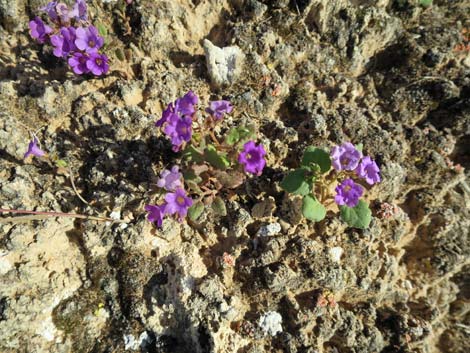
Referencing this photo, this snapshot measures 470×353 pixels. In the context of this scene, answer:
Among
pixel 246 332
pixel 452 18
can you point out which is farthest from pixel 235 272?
pixel 452 18

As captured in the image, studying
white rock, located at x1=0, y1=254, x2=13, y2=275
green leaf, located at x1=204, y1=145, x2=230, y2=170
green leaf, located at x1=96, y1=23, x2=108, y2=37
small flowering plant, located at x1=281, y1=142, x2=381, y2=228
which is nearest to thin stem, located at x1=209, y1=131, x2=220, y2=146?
green leaf, located at x1=204, y1=145, x2=230, y2=170

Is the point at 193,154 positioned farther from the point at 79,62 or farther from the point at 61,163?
the point at 79,62

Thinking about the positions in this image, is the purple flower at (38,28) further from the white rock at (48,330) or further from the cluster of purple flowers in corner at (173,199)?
the white rock at (48,330)

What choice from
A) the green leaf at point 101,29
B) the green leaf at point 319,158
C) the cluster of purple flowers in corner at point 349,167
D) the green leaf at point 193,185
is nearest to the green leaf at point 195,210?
the green leaf at point 193,185

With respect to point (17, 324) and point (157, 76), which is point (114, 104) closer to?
point (157, 76)

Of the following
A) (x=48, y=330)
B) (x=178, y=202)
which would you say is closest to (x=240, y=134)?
(x=178, y=202)

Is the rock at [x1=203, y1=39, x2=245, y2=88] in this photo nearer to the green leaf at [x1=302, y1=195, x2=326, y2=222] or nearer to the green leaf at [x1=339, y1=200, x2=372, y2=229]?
the green leaf at [x1=302, y1=195, x2=326, y2=222]
